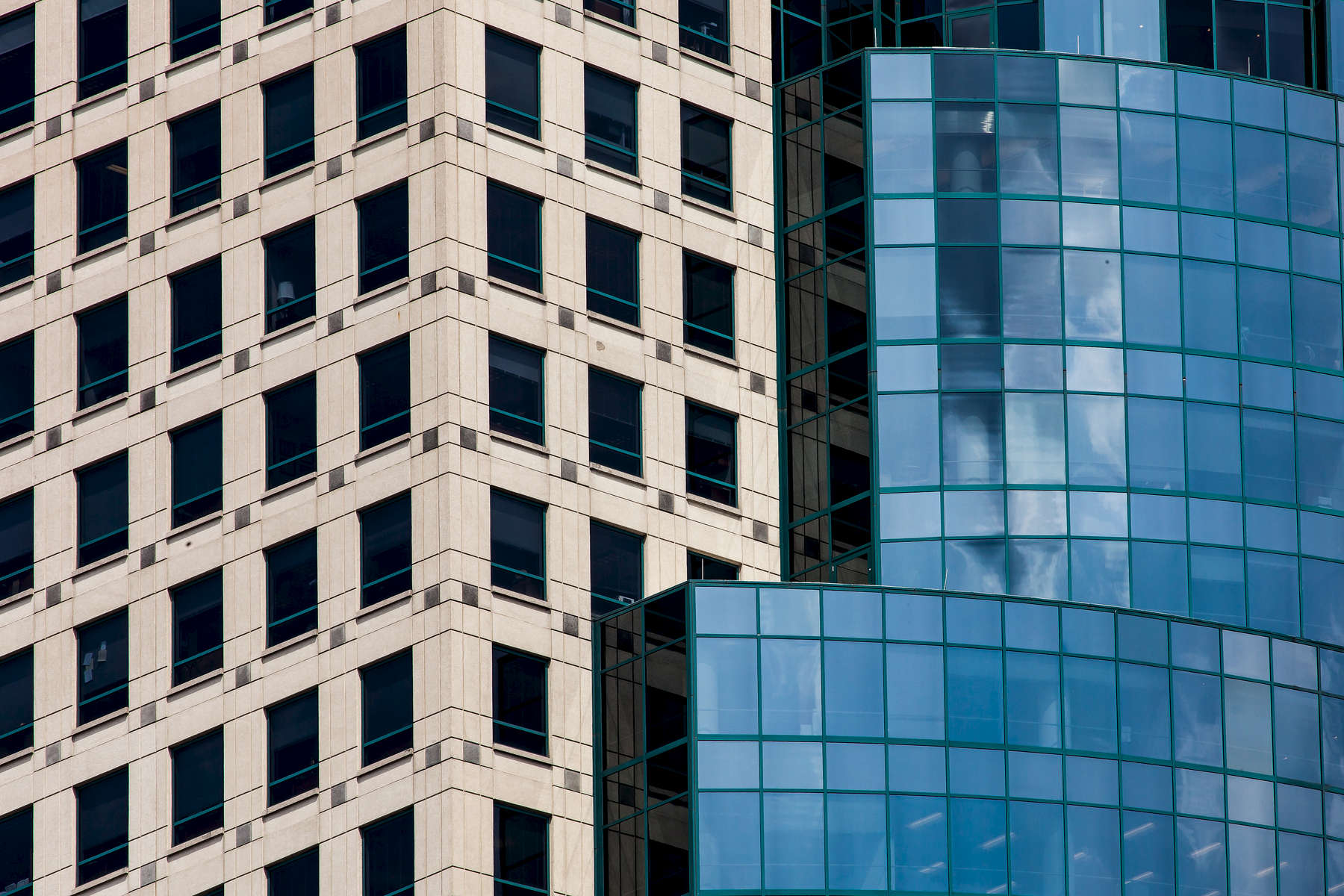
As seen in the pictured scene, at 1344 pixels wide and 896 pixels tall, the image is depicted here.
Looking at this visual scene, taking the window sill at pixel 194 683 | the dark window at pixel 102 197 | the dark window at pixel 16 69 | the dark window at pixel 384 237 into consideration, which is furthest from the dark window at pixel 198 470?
the dark window at pixel 16 69

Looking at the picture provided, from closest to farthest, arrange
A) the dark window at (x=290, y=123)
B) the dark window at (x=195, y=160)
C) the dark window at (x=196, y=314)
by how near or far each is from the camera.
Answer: the dark window at (x=290, y=123) → the dark window at (x=196, y=314) → the dark window at (x=195, y=160)

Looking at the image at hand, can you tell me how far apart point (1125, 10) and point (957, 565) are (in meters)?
16.2

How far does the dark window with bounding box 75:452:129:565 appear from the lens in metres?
90.1

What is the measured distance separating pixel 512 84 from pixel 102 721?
1808 centimetres

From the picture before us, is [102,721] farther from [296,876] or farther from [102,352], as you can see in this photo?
[102,352]

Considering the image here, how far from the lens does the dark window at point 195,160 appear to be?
91.3 metres

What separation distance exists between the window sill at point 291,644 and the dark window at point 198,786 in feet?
7.09

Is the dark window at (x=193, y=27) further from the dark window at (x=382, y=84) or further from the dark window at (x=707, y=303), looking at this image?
the dark window at (x=707, y=303)

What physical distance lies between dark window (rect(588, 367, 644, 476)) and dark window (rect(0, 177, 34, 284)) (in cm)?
1594

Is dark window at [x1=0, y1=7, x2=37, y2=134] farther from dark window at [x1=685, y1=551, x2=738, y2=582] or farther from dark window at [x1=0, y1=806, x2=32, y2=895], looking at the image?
dark window at [x1=685, y1=551, x2=738, y2=582]

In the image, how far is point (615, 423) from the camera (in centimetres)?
8825

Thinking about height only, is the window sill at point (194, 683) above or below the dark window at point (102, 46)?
below

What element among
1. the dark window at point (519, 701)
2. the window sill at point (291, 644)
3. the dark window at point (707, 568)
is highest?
the dark window at point (707, 568)

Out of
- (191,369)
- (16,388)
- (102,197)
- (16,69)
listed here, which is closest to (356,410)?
(191,369)
